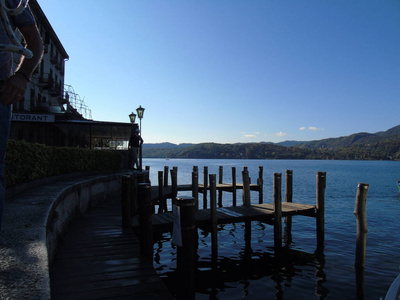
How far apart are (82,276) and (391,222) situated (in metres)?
18.7

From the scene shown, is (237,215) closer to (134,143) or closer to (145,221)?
(145,221)

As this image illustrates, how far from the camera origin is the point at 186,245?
4.54m

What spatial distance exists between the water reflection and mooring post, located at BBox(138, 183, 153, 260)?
1.98m

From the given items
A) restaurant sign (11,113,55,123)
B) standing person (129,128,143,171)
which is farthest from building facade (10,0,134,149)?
standing person (129,128,143,171)

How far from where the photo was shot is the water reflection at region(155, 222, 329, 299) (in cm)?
730

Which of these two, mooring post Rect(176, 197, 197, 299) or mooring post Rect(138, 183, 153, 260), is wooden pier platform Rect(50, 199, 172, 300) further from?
mooring post Rect(176, 197, 197, 299)

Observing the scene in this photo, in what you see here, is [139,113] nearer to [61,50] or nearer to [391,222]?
[391,222]

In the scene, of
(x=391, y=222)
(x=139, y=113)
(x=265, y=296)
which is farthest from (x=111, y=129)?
(x=391, y=222)

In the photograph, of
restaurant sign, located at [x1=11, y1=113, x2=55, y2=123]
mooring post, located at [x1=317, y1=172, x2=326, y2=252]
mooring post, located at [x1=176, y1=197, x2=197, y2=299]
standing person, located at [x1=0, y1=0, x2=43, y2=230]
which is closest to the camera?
standing person, located at [x1=0, y1=0, x2=43, y2=230]

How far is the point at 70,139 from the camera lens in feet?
71.2

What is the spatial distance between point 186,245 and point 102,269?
1.58 meters

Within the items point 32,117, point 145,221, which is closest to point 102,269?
point 145,221

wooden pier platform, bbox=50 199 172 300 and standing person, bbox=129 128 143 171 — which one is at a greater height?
standing person, bbox=129 128 143 171

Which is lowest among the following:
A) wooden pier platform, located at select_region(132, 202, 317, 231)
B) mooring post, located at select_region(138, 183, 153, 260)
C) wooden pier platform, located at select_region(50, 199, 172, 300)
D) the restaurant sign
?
wooden pier platform, located at select_region(132, 202, 317, 231)
